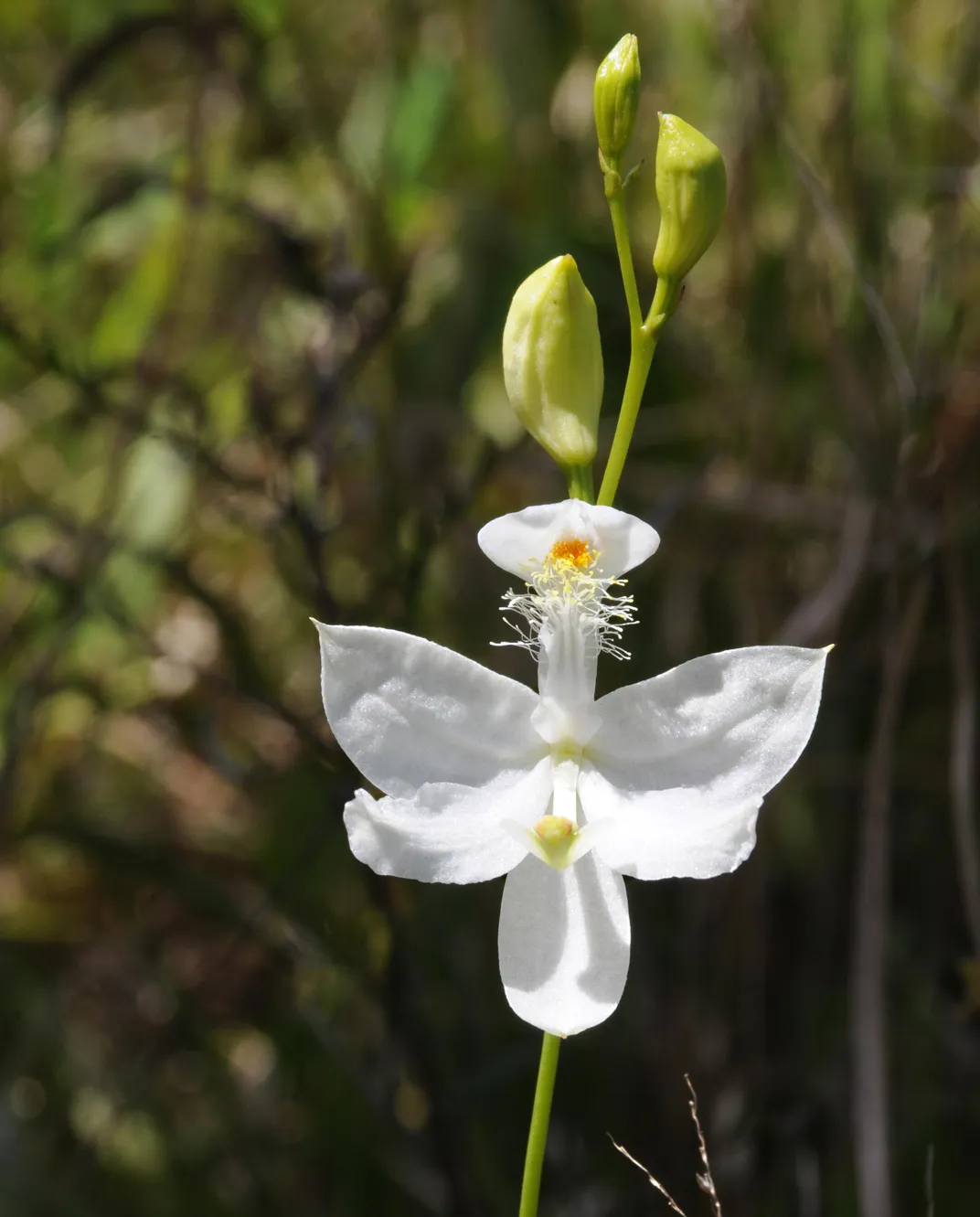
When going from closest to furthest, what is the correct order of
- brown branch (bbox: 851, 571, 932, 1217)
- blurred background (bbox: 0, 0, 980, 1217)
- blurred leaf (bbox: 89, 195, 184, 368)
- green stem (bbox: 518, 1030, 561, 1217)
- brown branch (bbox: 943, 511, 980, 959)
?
green stem (bbox: 518, 1030, 561, 1217) < brown branch (bbox: 851, 571, 932, 1217) < brown branch (bbox: 943, 511, 980, 959) < blurred background (bbox: 0, 0, 980, 1217) < blurred leaf (bbox: 89, 195, 184, 368)

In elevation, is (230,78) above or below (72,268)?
above

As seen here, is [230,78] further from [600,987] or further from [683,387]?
[600,987]

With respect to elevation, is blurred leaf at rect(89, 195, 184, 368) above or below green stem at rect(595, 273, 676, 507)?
above

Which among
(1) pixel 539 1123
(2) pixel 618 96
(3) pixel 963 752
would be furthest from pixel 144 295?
(1) pixel 539 1123

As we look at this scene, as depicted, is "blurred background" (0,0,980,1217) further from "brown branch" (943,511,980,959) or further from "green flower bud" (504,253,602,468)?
"green flower bud" (504,253,602,468)

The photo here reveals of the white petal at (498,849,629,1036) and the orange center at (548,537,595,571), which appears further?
the orange center at (548,537,595,571)

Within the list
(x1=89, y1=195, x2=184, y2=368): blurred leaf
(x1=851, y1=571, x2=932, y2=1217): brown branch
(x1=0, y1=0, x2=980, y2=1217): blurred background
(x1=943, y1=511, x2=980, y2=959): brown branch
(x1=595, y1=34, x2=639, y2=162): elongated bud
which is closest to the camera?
(x1=595, y1=34, x2=639, y2=162): elongated bud

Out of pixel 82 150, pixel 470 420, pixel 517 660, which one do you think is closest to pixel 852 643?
pixel 517 660

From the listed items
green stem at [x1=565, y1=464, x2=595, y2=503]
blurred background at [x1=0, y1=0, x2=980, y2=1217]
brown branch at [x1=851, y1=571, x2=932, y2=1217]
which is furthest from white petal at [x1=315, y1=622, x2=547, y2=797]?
brown branch at [x1=851, y1=571, x2=932, y2=1217]
